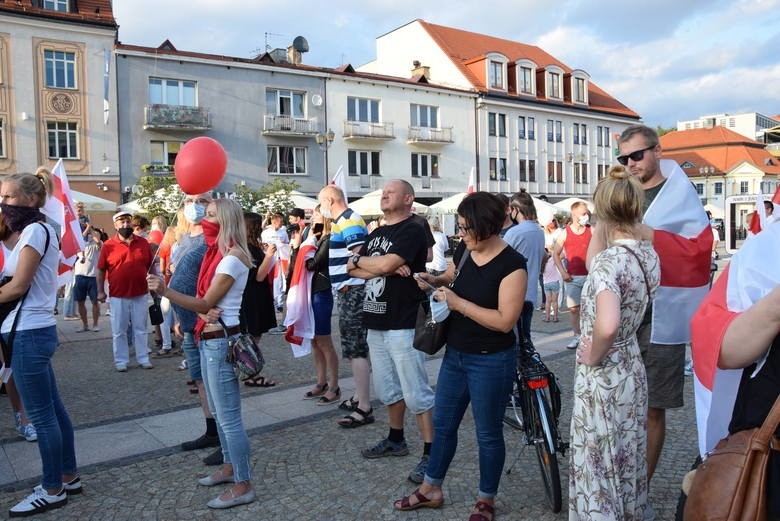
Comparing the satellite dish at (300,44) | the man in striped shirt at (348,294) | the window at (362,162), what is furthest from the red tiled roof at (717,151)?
the man in striped shirt at (348,294)

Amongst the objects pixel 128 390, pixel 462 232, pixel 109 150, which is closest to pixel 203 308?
pixel 462 232

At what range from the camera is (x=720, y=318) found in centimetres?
182

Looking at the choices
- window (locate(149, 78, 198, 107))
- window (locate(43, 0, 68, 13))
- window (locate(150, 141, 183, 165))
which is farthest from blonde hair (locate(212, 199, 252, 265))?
window (locate(43, 0, 68, 13))

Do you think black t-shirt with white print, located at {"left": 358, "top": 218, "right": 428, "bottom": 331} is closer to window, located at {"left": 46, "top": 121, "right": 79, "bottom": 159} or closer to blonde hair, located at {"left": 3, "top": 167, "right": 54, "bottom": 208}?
blonde hair, located at {"left": 3, "top": 167, "right": 54, "bottom": 208}

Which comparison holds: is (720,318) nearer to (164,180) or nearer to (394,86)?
(164,180)

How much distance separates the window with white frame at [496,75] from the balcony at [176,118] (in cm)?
1862

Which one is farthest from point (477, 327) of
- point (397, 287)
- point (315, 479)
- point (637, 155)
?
point (315, 479)

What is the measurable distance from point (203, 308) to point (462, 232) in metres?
1.62

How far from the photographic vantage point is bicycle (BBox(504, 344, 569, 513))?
145 inches

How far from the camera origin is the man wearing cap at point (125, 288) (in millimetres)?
7789

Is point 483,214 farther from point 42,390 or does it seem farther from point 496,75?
point 496,75

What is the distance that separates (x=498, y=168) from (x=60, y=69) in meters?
24.8

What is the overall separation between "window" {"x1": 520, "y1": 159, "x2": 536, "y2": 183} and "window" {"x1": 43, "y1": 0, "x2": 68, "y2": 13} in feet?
87.7

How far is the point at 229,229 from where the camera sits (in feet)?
12.7
